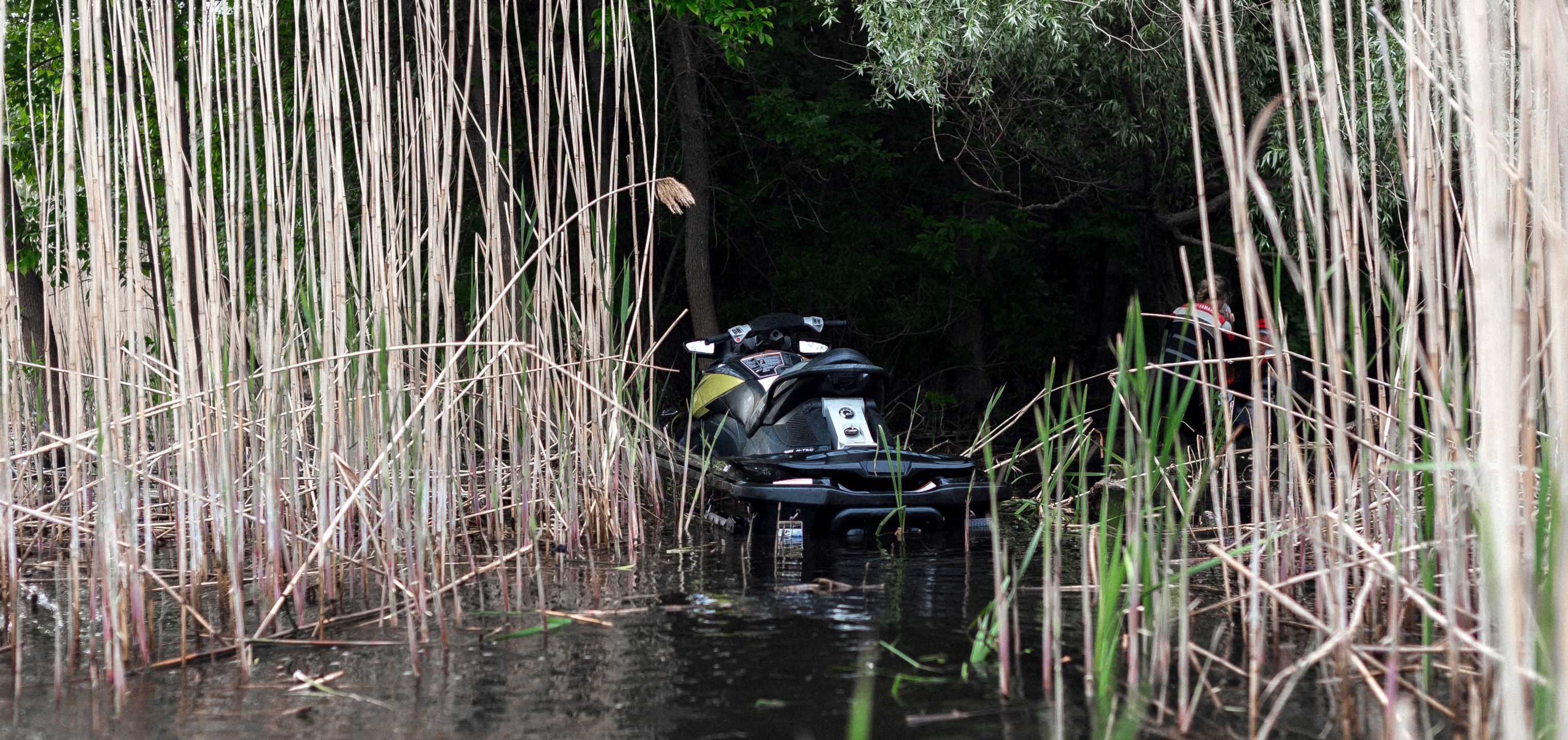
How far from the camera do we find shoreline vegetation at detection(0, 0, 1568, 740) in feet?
5.49

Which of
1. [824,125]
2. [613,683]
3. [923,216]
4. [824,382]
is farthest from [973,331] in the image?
[613,683]

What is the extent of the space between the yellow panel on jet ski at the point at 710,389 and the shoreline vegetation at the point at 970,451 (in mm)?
596

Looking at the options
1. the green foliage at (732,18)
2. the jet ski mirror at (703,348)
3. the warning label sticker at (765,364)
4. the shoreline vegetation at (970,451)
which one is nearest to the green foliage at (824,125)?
the green foliage at (732,18)

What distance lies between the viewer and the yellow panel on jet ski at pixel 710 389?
4883mm

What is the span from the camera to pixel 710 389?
501 cm

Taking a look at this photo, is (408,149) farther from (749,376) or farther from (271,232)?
(749,376)

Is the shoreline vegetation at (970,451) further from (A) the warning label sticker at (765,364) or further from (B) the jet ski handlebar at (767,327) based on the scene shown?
(B) the jet ski handlebar at (767,327)

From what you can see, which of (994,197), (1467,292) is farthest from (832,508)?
(994,197)

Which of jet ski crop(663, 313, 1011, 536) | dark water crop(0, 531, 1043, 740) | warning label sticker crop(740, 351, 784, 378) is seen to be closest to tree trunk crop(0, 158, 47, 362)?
jet ski crop(663, 313, 1011, 536)

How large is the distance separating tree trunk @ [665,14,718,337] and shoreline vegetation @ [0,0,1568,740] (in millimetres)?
4024

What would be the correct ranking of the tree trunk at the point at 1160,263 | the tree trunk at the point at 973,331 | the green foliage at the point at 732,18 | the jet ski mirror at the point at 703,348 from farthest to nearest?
the tree trunk at the point at 973,331 < the tree trunk at the point at 1160,263 < the green foliage at the point at 732,18 < the jet ski mirror at the point at 703,348

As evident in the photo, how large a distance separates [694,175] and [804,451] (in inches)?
183

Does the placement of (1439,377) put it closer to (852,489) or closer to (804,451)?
(852,489)

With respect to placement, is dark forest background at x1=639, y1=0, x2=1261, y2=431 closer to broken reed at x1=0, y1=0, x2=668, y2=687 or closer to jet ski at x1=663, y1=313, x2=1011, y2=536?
jet ski at x1=663, y1=313, x2=1011, y2=536
